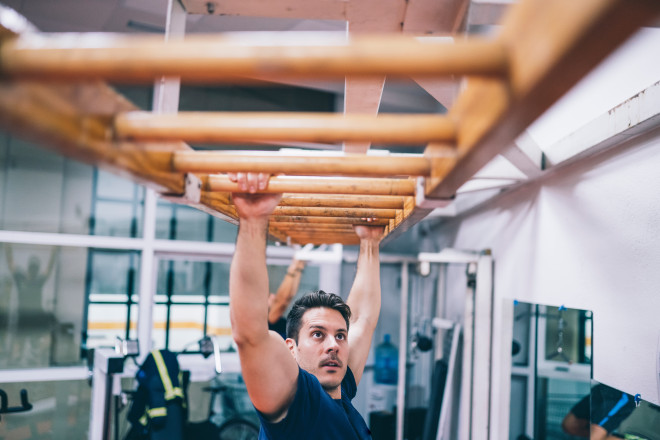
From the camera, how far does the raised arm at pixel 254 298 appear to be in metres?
1.09

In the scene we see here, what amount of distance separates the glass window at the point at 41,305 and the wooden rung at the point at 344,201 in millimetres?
4484

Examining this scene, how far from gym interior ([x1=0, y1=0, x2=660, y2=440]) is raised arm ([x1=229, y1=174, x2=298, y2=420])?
0.51ft

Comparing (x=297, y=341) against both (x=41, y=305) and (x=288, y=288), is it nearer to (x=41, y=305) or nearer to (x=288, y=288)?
(x=288, y=288)

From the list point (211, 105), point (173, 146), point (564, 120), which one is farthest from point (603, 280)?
point (211, 105)

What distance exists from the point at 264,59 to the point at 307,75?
0.05 m

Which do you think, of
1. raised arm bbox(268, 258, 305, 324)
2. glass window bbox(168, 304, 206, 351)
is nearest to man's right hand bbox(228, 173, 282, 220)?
raised arm bbox(268, 258, 305, 324)

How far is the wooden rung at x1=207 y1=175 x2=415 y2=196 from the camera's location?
3.50 feet

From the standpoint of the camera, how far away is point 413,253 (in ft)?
18.6

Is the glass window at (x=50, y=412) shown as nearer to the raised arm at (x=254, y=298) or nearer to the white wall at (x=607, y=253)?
the raised arm at (x=254, y=298)

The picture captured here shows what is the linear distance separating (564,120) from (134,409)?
10.9 feet

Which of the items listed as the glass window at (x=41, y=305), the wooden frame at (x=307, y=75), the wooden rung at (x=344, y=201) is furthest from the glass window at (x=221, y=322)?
the wooden frame at (x=307, y=75)

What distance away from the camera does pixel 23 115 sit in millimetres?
523

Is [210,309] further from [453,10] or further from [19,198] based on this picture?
[453,10]

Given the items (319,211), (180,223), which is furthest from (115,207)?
(319,211)
